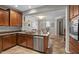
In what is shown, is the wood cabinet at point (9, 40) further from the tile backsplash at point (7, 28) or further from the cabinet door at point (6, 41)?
the tile backsplash at point (7, 28)

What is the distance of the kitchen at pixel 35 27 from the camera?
1.52 m

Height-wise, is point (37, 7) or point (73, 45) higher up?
point (37, 7)

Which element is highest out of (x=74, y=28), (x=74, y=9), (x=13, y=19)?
(x=74, y=9)

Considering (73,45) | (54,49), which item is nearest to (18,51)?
(54,49)

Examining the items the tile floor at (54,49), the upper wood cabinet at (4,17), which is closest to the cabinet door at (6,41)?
the tile floor at (54,49)

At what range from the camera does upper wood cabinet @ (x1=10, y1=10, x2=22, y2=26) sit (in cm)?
157

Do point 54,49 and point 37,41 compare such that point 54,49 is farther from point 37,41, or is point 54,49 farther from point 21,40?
point 21,40

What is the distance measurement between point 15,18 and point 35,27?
40 cm

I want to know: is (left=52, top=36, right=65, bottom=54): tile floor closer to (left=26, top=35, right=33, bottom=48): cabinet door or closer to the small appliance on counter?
the small appliance on counter

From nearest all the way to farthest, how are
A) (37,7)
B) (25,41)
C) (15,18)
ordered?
(37,7) → (15,18) → (25,41)

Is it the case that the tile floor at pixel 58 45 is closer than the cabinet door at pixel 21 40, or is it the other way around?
the tile floor at pixel 58 45

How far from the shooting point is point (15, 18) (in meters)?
1.61
